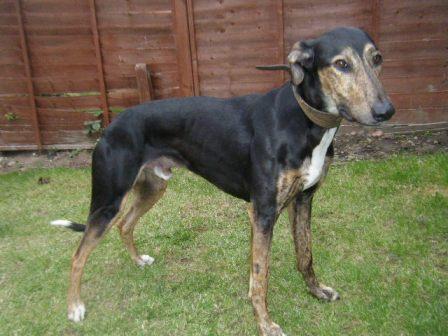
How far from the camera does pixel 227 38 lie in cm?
842

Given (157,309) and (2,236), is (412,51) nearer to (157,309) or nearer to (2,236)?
(157,309)

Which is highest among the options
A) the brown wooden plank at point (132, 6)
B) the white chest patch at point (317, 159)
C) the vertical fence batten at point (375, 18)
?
the brown wooden plank at point (132, 6)

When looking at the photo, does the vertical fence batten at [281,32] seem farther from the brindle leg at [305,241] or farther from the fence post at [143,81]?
the brindle leg at [305,241]

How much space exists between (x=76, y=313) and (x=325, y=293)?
214 cm

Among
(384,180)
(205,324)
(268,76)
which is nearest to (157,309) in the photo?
(205,324)

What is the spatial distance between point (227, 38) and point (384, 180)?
369cm

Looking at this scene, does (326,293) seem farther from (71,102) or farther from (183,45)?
(71,102)

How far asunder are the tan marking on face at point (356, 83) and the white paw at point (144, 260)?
108 inches

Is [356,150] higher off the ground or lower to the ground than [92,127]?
lower

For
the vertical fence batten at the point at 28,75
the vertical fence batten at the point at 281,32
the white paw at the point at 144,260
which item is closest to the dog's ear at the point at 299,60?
the white paw at the point at 144,260

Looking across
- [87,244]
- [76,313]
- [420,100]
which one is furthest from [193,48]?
[76,313]

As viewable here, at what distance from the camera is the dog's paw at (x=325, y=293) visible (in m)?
4.19

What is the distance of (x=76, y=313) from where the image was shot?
420 centimetres

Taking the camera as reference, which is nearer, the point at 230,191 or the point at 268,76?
the point at 230,191
